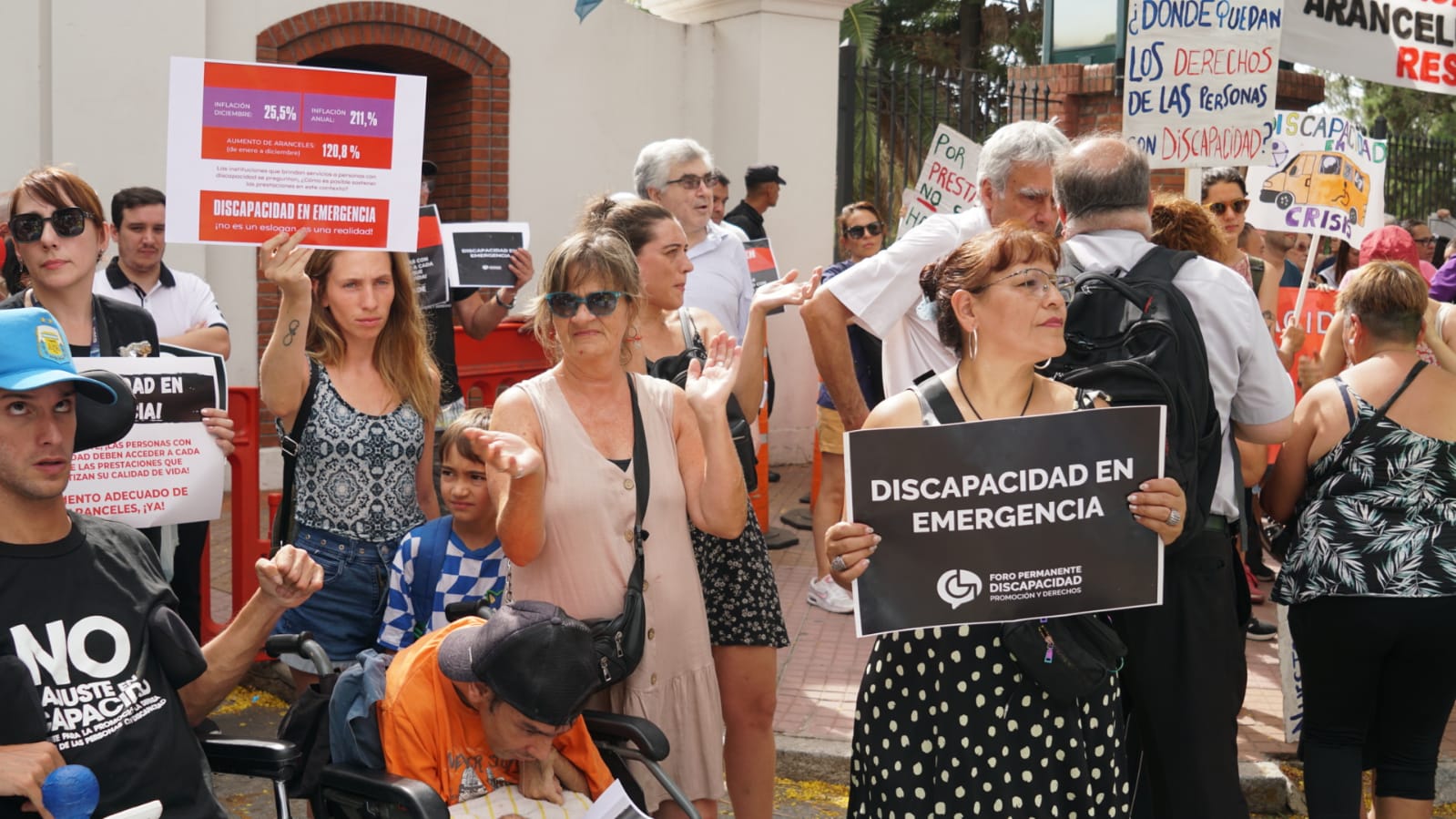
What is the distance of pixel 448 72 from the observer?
1133 centimetres

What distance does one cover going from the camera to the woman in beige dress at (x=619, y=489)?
12.4 ft

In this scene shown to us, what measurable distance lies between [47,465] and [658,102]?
364 inches

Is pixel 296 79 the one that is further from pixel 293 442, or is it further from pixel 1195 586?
pixel 1195 586

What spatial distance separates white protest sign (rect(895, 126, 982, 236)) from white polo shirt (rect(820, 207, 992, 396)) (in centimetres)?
480

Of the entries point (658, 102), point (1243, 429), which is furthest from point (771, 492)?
point (1243, 429)

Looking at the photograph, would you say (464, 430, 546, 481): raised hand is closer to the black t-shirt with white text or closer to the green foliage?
the black t-shirt with white text

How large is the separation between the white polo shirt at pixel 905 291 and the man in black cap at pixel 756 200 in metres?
5.48

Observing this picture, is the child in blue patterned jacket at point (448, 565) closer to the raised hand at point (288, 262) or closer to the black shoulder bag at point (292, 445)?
the black shoulder bag at point (292, 445)

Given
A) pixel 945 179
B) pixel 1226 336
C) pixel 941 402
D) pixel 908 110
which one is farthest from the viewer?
pixel 908 110

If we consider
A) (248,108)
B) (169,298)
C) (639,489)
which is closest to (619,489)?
(639,489)

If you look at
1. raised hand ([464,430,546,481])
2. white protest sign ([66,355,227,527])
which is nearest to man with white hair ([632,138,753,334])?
white protest sign ([66,355,227,527])

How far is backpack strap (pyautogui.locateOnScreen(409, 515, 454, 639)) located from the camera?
14.3ft

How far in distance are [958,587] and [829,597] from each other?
4477 mm

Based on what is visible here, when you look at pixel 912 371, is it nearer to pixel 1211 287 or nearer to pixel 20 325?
pixel 1211 287
